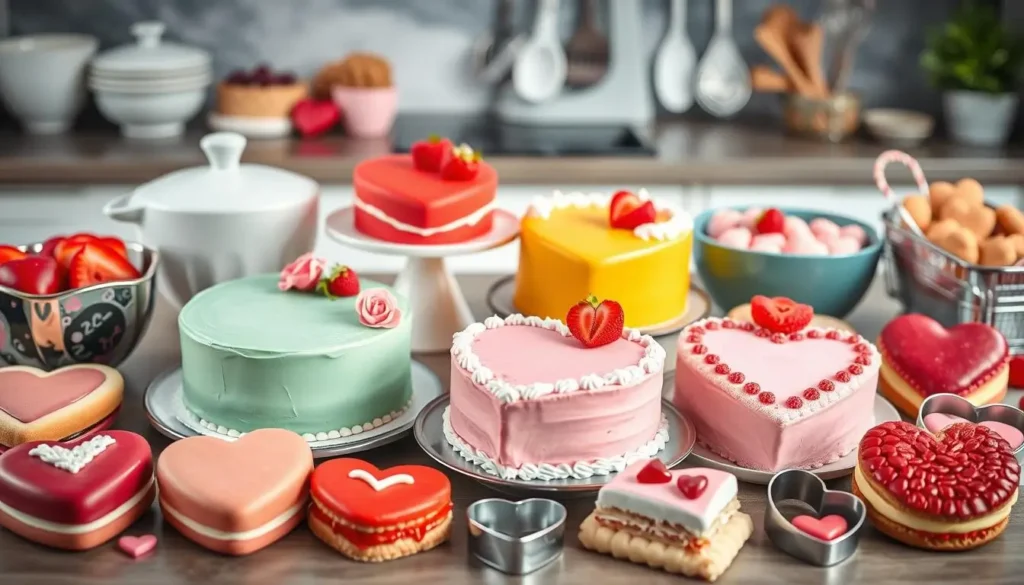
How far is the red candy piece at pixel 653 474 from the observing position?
112cm

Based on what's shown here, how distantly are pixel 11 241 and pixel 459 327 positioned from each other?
1636 millimetres

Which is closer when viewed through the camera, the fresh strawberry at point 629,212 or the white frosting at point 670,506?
the white frosting at point 670,506

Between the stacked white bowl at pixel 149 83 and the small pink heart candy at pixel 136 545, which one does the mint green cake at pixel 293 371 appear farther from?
the stacked white bowl at pixel 149 83

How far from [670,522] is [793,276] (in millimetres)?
652

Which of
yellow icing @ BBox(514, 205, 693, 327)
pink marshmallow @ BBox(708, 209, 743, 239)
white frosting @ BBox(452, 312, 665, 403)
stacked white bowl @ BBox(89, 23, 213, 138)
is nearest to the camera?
white frosting @ BBox(452, 312, 665, 403)

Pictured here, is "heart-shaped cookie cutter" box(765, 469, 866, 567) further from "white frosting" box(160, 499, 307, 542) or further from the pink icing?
the pink icing

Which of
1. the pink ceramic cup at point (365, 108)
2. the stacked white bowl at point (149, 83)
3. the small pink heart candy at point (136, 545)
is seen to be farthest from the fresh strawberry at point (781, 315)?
the stacked white bowl at point (149, 83)

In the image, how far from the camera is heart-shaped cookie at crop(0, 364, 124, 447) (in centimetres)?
125

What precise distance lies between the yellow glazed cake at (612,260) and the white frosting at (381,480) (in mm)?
482

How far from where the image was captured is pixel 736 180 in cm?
285

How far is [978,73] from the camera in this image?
3010 mm

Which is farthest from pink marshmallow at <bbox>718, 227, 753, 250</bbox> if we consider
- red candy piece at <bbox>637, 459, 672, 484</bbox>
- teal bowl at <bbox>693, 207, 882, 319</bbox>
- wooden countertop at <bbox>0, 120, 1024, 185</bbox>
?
wooden countertop at <bbox>0, 120, 1024, 185</bbox>

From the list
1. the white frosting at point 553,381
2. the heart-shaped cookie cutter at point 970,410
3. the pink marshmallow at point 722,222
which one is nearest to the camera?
the white frosting at point 553,381

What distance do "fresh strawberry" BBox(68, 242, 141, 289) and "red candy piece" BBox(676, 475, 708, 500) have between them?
0.74 m
